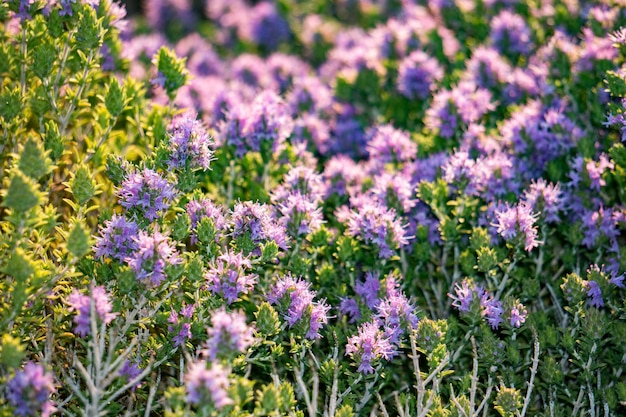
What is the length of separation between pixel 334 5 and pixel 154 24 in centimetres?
205

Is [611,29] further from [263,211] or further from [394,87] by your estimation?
[263,211]

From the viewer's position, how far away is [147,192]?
304 cm

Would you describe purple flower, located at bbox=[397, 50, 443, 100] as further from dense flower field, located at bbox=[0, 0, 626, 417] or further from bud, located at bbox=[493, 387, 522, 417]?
bud, located at bbox=[493, 387, 522, 417]

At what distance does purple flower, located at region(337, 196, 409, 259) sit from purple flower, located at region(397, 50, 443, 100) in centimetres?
169

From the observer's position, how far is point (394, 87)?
539cm

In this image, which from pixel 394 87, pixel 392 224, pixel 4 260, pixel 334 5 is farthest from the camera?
pixel 334 5

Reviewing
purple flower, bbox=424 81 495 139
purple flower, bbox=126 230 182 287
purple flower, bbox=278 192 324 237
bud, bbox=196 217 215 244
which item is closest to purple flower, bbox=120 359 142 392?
purple flower, bbox=126 230 182 287

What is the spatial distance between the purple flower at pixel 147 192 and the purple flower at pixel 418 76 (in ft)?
8.23

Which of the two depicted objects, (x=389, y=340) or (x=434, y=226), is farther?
(x=434, y=226)

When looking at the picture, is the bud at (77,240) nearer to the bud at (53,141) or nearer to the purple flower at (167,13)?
the bud at (53,141)

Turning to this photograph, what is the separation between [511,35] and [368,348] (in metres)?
3.18

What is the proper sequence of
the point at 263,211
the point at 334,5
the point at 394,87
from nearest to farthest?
the point at 263,211
the point at 394,87
the point at 334,5

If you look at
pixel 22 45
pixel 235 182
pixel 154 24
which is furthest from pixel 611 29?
pixel 154 24

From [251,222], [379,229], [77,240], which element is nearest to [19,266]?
[77,240]
